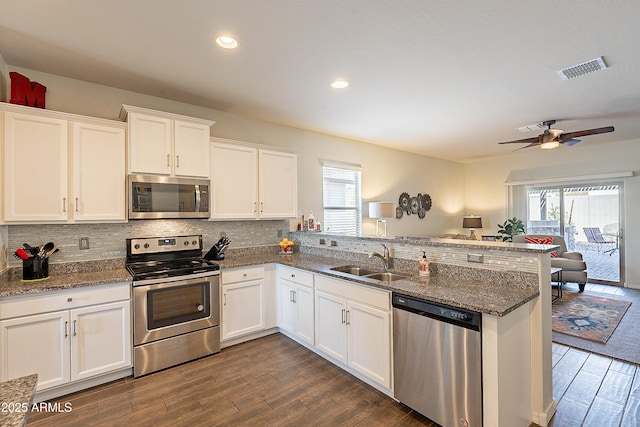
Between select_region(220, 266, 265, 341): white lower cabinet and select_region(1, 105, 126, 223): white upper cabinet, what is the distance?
1214 mm

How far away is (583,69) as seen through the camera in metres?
2.82

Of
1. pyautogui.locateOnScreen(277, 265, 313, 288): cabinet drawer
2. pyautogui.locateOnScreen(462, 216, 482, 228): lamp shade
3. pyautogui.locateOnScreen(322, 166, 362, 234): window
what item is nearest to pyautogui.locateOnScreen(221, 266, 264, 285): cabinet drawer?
pyautogui.locateOnScreen(277, 265, 313, 288): cabinet drawer

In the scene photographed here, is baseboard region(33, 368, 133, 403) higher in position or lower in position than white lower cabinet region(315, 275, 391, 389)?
lower

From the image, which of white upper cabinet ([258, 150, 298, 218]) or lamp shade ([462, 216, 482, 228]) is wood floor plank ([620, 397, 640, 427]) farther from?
lamp shade ([462, 216, 482, 228])

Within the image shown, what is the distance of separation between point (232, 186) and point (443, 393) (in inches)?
112

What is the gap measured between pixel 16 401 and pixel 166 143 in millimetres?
2597

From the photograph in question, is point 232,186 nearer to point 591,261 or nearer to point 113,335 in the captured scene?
point 113,335

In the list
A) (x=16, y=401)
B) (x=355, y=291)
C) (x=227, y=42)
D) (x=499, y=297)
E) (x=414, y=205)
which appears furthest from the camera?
(x=414, y=205)

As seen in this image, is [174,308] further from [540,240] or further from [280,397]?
[540,240]

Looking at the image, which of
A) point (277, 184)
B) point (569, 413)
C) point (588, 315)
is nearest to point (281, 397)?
point (569, 413)

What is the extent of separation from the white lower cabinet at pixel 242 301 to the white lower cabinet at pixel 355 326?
2.63ft

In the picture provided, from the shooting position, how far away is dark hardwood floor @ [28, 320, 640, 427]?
7.07ft

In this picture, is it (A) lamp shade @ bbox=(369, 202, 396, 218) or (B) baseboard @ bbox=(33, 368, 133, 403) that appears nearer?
(B) baseboard @ bbox=(33, 368, 133, 403)

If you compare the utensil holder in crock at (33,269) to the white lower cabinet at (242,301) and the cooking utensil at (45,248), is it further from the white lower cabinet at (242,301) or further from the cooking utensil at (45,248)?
the white lower cabinet at (242,301)
